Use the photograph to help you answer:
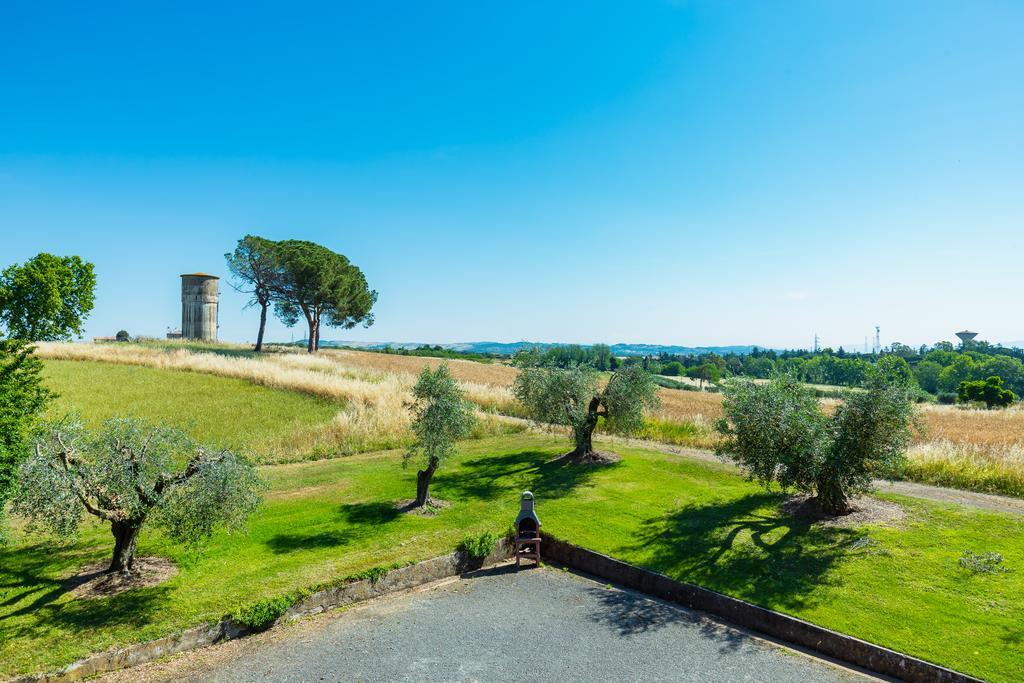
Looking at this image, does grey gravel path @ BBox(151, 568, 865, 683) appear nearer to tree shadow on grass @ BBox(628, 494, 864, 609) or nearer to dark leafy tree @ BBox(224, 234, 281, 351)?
tree shadow on grass @ BBox(628, 494, 864, 609)

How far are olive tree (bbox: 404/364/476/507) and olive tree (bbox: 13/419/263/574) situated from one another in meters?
5.22

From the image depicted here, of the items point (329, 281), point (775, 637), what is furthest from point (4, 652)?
point (329, 281)

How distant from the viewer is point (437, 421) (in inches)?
614

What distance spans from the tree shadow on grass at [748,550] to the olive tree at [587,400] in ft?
18.5

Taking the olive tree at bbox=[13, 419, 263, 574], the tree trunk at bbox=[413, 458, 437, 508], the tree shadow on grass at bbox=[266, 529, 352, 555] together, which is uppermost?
the olive tree at bbox=[13, 419, 263, 574]

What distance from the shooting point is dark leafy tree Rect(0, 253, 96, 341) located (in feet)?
65.7

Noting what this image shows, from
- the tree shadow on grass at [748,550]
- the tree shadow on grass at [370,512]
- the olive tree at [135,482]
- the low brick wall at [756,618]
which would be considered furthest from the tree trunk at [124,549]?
the tree shadow on grass at [748,550]

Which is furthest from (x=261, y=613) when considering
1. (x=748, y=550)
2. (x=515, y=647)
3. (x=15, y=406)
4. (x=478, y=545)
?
(x=748, y=550)

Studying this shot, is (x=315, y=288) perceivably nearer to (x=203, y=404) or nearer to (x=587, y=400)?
(x=203, y=404)

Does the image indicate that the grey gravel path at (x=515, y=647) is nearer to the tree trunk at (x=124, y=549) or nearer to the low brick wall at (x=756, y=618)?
the low brick wall at (x=756, y=618)

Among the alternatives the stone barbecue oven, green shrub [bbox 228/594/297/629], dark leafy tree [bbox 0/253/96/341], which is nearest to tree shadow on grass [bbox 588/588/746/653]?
the stone barbecue oven

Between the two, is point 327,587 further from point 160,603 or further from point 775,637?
point 775,637

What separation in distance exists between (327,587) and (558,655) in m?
4.80

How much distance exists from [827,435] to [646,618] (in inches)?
245
